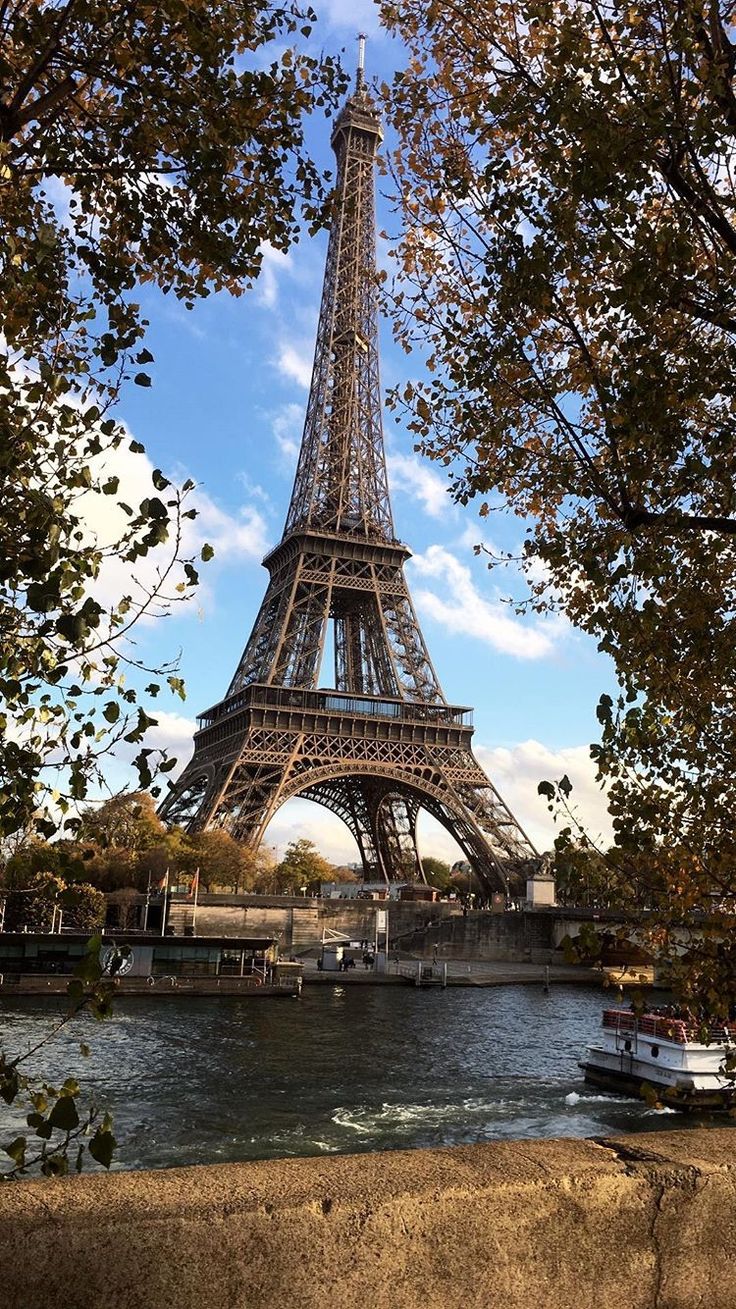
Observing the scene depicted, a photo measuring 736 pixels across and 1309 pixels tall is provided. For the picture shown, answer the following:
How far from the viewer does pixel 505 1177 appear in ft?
12.5

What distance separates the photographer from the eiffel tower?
236 feet

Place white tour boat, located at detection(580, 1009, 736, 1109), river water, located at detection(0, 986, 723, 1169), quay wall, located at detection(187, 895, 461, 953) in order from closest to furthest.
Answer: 1. river water, located at detection(0, 986, 723, 1169)
2. white tour boat, located at detection(580, 1009, 736, 1109)
3. quay wall, located at detection(187, 895, 461, 953)

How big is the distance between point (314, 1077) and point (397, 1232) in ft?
91.6

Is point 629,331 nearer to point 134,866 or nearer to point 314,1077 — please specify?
point 314,1077

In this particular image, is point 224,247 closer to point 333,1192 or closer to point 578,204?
point 578,204

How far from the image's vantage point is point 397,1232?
354 centimetres

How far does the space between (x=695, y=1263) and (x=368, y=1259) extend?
160 cm

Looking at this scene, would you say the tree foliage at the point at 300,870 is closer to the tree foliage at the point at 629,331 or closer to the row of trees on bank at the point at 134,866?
the row of trees on bank at the point at 134,866

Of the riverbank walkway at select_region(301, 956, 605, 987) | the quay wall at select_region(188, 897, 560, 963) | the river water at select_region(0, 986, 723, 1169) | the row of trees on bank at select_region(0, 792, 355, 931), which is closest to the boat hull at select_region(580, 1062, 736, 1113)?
the river water at select_region(0, 986, 723, 1169)

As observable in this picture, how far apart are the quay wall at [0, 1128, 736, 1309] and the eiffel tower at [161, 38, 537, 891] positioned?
63652 millimetres

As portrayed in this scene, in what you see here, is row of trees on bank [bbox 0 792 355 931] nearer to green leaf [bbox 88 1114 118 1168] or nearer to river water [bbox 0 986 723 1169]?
river water [bbox 0 986 723 1169]

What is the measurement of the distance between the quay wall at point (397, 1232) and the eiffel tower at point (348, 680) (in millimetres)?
63652

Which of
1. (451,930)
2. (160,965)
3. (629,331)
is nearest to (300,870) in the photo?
(451,930)

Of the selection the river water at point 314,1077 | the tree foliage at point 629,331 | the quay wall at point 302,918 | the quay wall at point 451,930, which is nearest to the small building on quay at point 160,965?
the river water at point 314,1077
